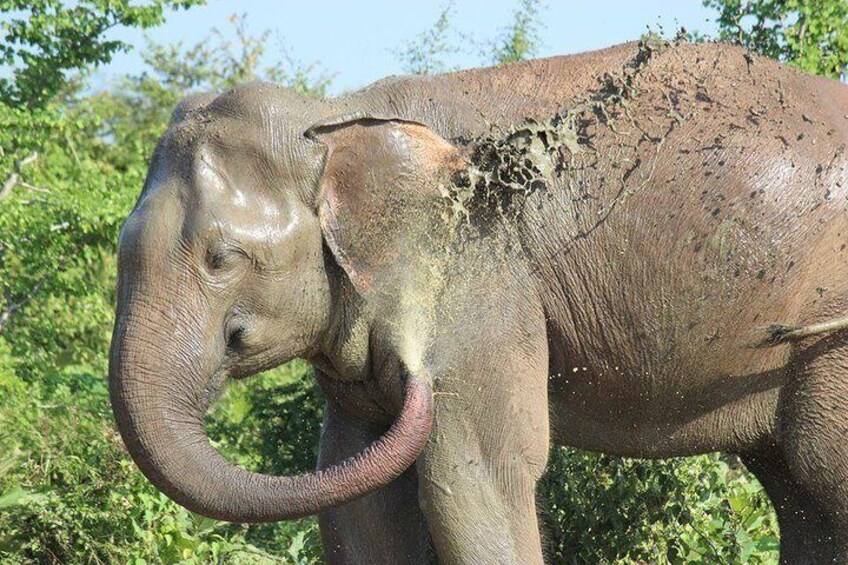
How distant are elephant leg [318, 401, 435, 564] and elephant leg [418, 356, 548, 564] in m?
0.55

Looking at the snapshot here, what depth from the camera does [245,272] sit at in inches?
200

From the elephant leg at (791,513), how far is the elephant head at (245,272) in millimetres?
1536

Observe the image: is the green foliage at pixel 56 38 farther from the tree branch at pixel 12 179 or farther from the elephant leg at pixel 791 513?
the elephant leg at pixel 791 513

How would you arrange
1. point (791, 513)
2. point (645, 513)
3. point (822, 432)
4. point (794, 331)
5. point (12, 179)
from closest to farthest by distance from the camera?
1. point (794, 331)
2. point (822, 432)
3. point (791, 513)
4. point (645, 513)
5. point (12, 179)

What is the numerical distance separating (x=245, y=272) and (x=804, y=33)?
4.59m

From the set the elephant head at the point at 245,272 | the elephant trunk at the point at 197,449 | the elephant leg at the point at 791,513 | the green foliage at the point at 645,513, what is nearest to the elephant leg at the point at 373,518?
the elephant head at the point at 245,272

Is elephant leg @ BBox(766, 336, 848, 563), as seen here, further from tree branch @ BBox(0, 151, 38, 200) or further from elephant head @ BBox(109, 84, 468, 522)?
tree branch @ BBox(0, 151, 38, 200)

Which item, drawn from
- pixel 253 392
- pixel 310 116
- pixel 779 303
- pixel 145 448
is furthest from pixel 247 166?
pixel 253 392

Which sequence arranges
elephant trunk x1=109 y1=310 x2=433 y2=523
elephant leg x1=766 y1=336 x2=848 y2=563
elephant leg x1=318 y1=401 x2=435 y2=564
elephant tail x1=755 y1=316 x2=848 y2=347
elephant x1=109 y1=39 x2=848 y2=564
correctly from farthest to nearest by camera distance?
elephant leg x1=318 y1=401 x2=435 y2=564 → elephant leg x1=766 y1=336 x2=848 y2=563 → elephant tail x1=755 y1=316 x2=848 y2=347 → elephant x1=109 y1=39 x2=848 y2=564 → elephant trunk x1=109 y1=310 x2=433 y2=523

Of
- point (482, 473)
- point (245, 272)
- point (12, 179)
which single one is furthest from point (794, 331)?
point (12, 179)

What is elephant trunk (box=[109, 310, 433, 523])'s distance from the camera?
491cm

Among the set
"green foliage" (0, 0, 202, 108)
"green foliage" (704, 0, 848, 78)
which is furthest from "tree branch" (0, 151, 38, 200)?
"green foliage" (704, 0, 848, 78)

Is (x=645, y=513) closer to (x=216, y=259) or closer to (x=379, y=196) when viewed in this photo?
(x=379, y=196)

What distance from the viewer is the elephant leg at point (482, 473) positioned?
5.14 meters
